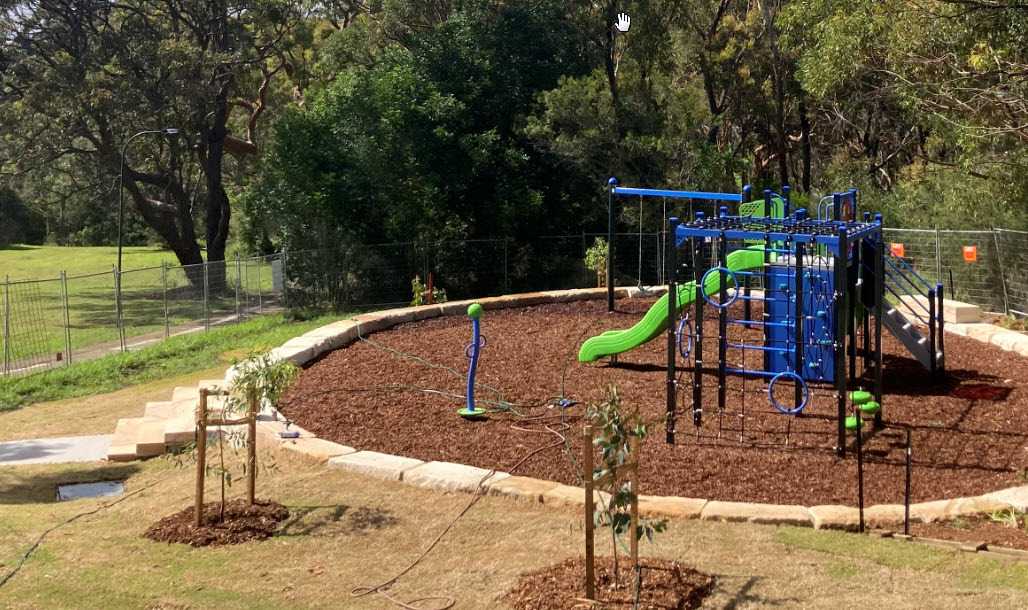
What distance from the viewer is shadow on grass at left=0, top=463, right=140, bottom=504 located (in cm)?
922

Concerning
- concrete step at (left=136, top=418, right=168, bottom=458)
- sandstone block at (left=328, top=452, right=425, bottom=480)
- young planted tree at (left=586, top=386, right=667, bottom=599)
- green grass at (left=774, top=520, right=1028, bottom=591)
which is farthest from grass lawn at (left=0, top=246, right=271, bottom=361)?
green grass at (left=774, top=520, right=1028, bottom=591)

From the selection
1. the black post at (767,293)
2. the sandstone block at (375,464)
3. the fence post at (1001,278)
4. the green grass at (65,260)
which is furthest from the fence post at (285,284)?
the green grass at (65,260)

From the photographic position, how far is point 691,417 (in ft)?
33.4

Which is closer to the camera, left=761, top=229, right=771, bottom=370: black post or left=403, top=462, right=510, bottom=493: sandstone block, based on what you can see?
left=403, top=462, right=510, bottom=493: sandstone block

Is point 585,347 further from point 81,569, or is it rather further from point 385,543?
point 81,569

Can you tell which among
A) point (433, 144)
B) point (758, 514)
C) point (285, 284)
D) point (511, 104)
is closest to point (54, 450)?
point (758, 514)

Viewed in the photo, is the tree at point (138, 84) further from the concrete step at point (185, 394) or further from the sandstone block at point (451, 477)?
the sandstone block at point (451, 477)

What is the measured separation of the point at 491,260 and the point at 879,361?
17.1 metres

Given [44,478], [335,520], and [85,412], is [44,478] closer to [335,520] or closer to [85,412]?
[85,412]

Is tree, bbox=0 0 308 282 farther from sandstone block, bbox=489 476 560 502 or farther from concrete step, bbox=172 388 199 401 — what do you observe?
sandstone block, bbox=489 476 560 502

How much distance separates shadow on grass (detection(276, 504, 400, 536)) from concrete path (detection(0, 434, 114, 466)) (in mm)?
3964

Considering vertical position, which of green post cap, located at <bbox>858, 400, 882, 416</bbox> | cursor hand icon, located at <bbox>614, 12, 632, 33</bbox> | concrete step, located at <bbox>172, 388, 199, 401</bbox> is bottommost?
concrete step, located at <bbox>172, 388, 199, 401</bbox>

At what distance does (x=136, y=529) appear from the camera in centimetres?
764

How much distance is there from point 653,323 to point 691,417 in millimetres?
1955
